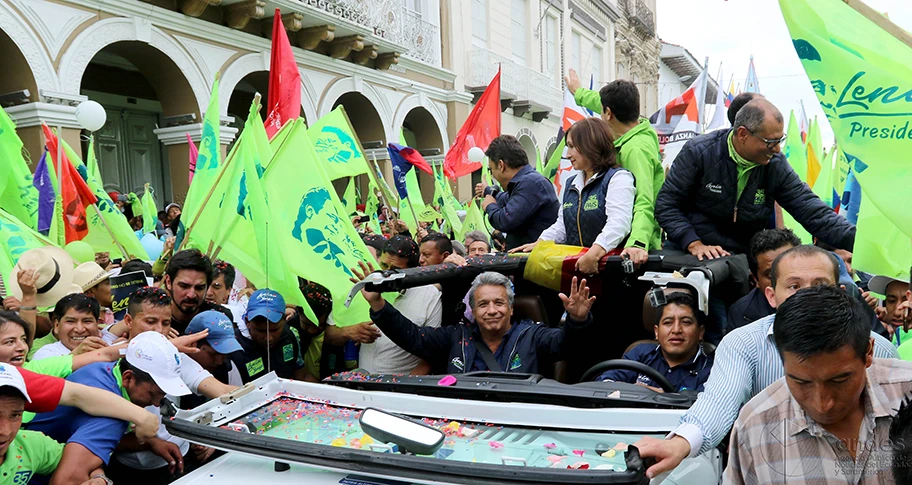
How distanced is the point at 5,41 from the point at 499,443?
395 inches

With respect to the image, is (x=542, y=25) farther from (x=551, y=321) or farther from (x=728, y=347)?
(x=728, y=347)

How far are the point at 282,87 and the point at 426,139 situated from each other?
13.2m

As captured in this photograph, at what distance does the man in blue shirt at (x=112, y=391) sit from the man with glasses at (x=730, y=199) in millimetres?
2592

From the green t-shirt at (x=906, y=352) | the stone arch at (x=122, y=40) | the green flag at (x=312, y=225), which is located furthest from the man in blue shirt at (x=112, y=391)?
the stone arch at (x=122, y=40)

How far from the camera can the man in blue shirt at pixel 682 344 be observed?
3281mm

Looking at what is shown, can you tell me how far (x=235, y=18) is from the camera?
520 inches

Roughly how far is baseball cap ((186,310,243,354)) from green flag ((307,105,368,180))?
11.0 ft

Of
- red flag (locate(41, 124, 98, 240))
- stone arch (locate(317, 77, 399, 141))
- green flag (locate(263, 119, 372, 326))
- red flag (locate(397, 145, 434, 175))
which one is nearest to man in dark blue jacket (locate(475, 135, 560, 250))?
green flag (locate(263, 119, 372, 326))

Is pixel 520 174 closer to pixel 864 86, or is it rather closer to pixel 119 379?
pixel 864 86

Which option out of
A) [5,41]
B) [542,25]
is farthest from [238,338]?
[542,25]

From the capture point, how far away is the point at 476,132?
1210cm

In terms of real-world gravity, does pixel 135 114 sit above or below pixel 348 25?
below

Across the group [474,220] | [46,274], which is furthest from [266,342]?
[474,220]

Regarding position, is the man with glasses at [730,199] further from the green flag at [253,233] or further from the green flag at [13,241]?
the green flag at [13,241]
